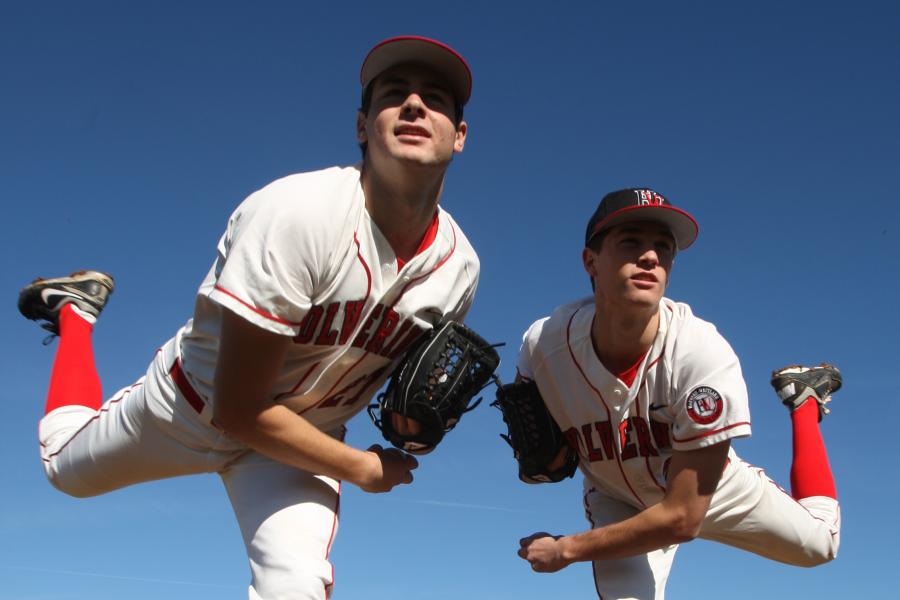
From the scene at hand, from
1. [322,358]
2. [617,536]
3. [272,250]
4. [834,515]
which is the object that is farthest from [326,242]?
[834,515]

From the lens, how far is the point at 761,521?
7066 mm

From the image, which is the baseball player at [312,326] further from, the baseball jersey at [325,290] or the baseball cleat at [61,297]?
the baseball cleat at [61,297]

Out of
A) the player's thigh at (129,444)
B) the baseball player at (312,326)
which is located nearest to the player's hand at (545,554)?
the baseball player at (312,326)

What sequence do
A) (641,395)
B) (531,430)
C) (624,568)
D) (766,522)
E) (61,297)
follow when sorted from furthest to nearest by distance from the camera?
(61,297) → (766,522) → (624,568) → (531,430) → (641,395)

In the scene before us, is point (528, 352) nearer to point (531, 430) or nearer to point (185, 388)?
point (531, 430)

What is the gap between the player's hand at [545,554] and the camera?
6004 millimetres

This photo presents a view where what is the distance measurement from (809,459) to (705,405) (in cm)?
306

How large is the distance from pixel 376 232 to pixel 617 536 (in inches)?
93.2

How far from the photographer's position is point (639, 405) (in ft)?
20.1

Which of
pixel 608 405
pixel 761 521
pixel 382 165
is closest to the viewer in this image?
pixel 382 165

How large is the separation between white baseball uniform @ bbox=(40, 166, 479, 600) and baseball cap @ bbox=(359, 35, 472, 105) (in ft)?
2.14

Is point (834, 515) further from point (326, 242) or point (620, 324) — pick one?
point (326, 242)

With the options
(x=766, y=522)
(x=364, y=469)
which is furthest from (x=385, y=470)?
(x=766, y=522)

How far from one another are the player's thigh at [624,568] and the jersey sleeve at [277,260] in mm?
2988
